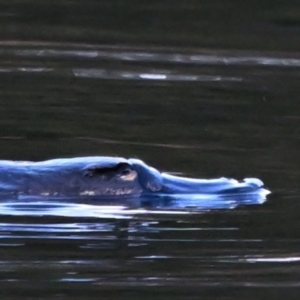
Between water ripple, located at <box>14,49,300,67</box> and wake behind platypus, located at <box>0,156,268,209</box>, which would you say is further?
water ripple, located at <box>14,49,300,67</box>

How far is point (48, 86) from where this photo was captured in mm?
15008

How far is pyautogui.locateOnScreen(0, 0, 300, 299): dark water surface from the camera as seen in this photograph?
7.98m

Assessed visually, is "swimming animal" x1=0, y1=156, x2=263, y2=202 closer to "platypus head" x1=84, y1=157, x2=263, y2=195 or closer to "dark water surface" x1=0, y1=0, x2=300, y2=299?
"platypus head" x1=84, y1=157, x2=263, y2=195

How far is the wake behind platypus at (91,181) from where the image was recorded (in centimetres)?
923

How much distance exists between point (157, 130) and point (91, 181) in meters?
3.35

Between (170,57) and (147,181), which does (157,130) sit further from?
(170,57)

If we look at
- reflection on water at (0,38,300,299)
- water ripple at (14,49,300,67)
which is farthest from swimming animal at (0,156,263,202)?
water ripple at (14,49,300,67)

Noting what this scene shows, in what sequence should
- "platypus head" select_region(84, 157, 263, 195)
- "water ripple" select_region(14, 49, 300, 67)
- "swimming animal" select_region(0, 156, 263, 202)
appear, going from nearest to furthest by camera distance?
1. "swimming animal" select_region(0, 156, 263, 202)
2. "platypus head" select_region(84, 157, 263, 195)
3. "water ripple" select_region(14, 49, 300, 67)

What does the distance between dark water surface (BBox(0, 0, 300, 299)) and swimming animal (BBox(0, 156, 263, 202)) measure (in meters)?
0.18

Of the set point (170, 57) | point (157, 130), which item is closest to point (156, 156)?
point (157, 130)

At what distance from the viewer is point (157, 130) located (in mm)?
12695

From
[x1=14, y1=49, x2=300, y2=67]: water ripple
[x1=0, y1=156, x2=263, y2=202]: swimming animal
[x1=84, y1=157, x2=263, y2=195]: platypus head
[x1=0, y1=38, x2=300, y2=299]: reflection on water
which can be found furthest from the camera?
[x1=14, y1=49, x2=300, y2=67]: water ripple

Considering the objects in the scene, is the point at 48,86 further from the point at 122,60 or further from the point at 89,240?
the point at 89,240

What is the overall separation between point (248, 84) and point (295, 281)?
796cm
